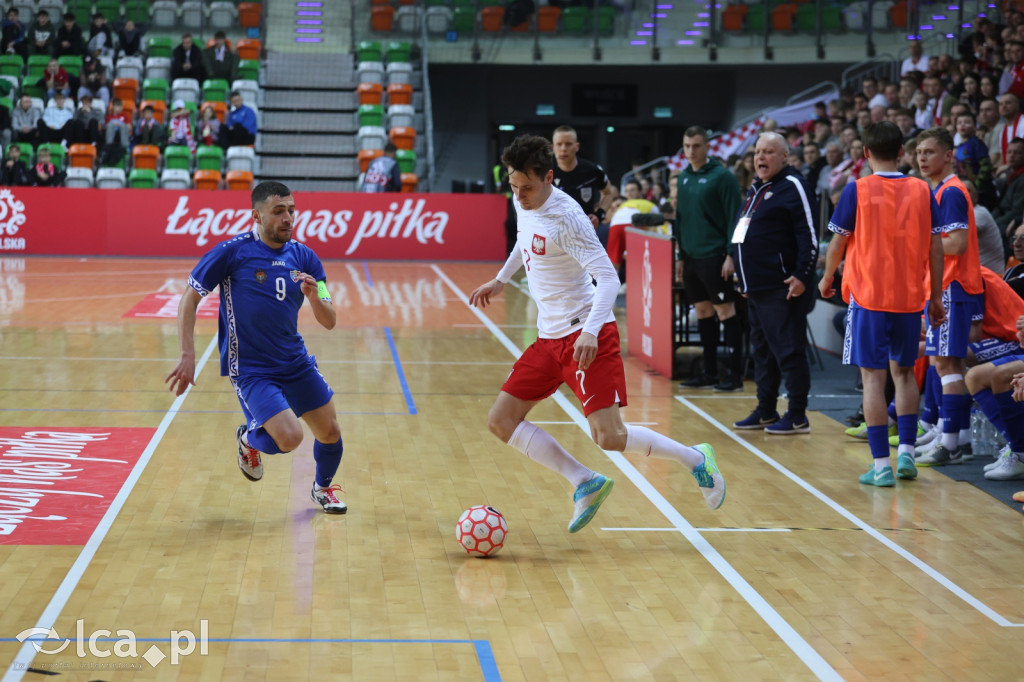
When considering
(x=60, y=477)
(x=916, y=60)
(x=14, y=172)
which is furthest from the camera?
(x=14, y=172)

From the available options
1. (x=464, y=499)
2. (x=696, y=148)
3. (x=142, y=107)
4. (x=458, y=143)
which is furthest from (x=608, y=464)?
(x=458, y=143)

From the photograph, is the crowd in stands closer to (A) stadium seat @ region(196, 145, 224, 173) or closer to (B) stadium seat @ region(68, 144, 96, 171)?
(B) stadium seat @ region(68, 144, 96, 171)

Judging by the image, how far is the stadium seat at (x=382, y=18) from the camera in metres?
28.6

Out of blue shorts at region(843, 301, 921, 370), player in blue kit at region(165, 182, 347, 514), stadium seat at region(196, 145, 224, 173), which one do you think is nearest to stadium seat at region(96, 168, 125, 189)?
stadium seat at region(196, 145, 224, 173)

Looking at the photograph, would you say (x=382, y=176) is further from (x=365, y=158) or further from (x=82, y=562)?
(x=82, y=562)

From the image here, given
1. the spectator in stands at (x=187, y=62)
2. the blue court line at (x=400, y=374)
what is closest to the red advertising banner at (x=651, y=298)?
the blue court line at (x=400, y=374)

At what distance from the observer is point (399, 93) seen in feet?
88.1

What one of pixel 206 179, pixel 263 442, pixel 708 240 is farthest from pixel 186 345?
Result: pixel 206 179

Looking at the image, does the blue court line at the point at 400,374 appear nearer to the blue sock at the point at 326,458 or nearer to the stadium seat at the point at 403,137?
the blue sock at the point at 326,458

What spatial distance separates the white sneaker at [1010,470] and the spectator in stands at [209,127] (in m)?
20.2

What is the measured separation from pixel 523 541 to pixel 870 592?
1682 mm

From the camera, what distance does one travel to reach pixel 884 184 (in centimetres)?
679

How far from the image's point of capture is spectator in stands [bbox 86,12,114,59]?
1025 inches

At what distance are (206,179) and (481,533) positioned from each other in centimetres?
1909
